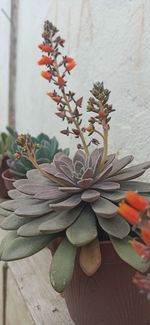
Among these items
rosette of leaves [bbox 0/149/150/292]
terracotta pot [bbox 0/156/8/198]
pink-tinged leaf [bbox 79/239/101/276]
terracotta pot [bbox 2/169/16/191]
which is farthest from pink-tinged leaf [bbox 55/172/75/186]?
terracotta pot [bbox 0/156/8/198]

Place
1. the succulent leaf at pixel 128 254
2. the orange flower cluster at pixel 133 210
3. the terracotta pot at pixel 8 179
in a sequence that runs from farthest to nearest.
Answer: the terracotta pot at pixel 8 179
the succulent leaf at pixel 128 254
the orange flower cluster at pixel 133 210

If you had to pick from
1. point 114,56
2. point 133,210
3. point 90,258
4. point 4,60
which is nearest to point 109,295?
point 90,258

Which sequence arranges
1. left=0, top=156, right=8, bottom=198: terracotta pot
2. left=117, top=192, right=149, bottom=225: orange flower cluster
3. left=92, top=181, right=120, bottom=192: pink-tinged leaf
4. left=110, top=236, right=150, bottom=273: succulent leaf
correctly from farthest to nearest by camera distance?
left=0, top=156, right=8, bottom=198: terracotta pot, left=92, top=181, right=120, bottom=192: pink-tinged leaf, left=110, top=236, right=150, bottom=273: succulent leaf, left=117, top=192, right=149, bottom=225: orange flower cluster

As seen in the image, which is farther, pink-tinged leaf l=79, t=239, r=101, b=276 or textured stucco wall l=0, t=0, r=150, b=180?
textured stucco wall l=0, t=0, r=150, b=180

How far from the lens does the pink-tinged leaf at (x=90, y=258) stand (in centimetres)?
62

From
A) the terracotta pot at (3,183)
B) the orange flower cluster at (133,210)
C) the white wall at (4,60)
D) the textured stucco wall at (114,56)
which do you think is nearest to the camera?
the orange flower cluster at (133,210)

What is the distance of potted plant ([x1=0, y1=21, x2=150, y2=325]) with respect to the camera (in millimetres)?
629

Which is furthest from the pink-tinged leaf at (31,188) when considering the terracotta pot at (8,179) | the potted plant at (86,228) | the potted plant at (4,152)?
the potted plant at (4,152)

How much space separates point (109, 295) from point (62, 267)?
12 cm

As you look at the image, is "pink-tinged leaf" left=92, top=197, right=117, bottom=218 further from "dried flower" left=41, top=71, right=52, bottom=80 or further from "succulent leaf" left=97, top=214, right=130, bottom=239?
"dried flower" left=41, top=71, right=52, bottom=80

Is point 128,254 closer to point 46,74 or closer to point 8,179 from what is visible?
point 46,74

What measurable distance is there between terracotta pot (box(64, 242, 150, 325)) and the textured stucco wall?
330 millimetres

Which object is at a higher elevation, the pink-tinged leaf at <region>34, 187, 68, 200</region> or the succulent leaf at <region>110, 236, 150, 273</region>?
the pink-tinged leaf at <region>34, 187, 68, 200</region>

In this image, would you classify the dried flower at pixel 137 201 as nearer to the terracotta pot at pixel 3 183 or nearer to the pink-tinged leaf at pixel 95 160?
the pink-tinged leaf at pixel 95 160
